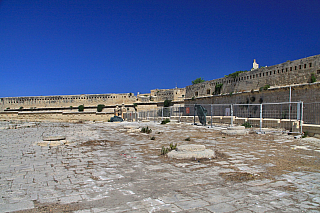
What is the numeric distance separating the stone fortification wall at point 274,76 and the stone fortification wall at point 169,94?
41.9 ft

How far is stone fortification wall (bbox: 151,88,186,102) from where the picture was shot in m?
41.9

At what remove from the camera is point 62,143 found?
760cm

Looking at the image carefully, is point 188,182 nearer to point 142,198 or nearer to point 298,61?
point 142,198

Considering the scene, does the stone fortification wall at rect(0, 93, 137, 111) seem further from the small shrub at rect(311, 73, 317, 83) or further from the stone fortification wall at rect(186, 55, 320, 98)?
the small shrub at rect(311, 73, 317, 83)

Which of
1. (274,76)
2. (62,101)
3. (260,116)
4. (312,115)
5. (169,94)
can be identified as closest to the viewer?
(260,116)

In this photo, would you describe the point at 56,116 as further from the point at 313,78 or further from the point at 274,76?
the point at 313,78

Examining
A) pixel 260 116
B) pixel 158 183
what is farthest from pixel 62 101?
pixel 158 183

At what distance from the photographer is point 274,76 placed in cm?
1911

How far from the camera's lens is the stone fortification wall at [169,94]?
41.9m

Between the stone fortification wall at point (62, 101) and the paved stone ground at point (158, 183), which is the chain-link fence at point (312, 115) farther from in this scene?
the stone fortification wall at point (62, 101)

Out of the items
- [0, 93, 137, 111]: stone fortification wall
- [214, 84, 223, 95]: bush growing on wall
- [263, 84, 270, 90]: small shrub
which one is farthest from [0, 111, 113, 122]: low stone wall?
[263, 84, 270, 90]: small shrub

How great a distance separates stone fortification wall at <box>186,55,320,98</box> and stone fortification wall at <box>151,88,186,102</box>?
1276 centimetres

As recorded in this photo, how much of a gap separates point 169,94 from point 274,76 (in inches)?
983

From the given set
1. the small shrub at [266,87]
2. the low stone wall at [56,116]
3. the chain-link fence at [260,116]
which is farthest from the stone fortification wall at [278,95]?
the low stone wall at [56,116]
